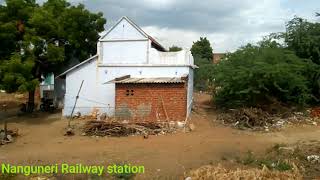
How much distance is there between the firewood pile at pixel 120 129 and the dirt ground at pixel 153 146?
1.60 feet

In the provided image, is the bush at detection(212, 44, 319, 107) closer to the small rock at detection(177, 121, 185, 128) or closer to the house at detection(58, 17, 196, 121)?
the house at detection(58, 17, 196, 121)

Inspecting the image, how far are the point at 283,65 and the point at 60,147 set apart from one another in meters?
11.8

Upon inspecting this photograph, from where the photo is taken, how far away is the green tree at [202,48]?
184 ft

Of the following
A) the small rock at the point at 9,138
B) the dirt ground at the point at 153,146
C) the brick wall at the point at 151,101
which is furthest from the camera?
the brick wall at the point at 151,101

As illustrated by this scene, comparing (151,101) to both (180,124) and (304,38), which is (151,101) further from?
(304,38)

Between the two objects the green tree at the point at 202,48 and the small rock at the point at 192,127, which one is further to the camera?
the green tree at the point at 202,48

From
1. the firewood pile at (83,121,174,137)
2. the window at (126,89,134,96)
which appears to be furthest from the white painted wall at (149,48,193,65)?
the firewood pile at (83,121,174,137)

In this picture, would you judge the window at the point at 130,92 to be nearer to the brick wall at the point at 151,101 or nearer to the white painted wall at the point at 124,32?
the brick wall at the point at 151,101

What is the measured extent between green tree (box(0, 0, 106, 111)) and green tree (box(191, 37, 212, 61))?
101ft

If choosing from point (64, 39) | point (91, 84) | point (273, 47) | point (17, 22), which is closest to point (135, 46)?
point (91, 84)

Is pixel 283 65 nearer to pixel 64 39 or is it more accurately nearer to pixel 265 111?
pixel 265 111

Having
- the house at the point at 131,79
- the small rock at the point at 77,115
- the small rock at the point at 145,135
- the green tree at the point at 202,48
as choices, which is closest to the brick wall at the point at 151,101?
the house at the point at 131,79

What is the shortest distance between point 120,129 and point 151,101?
268 cm

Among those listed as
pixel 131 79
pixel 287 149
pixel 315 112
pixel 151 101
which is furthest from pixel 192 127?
pixel 315 112
